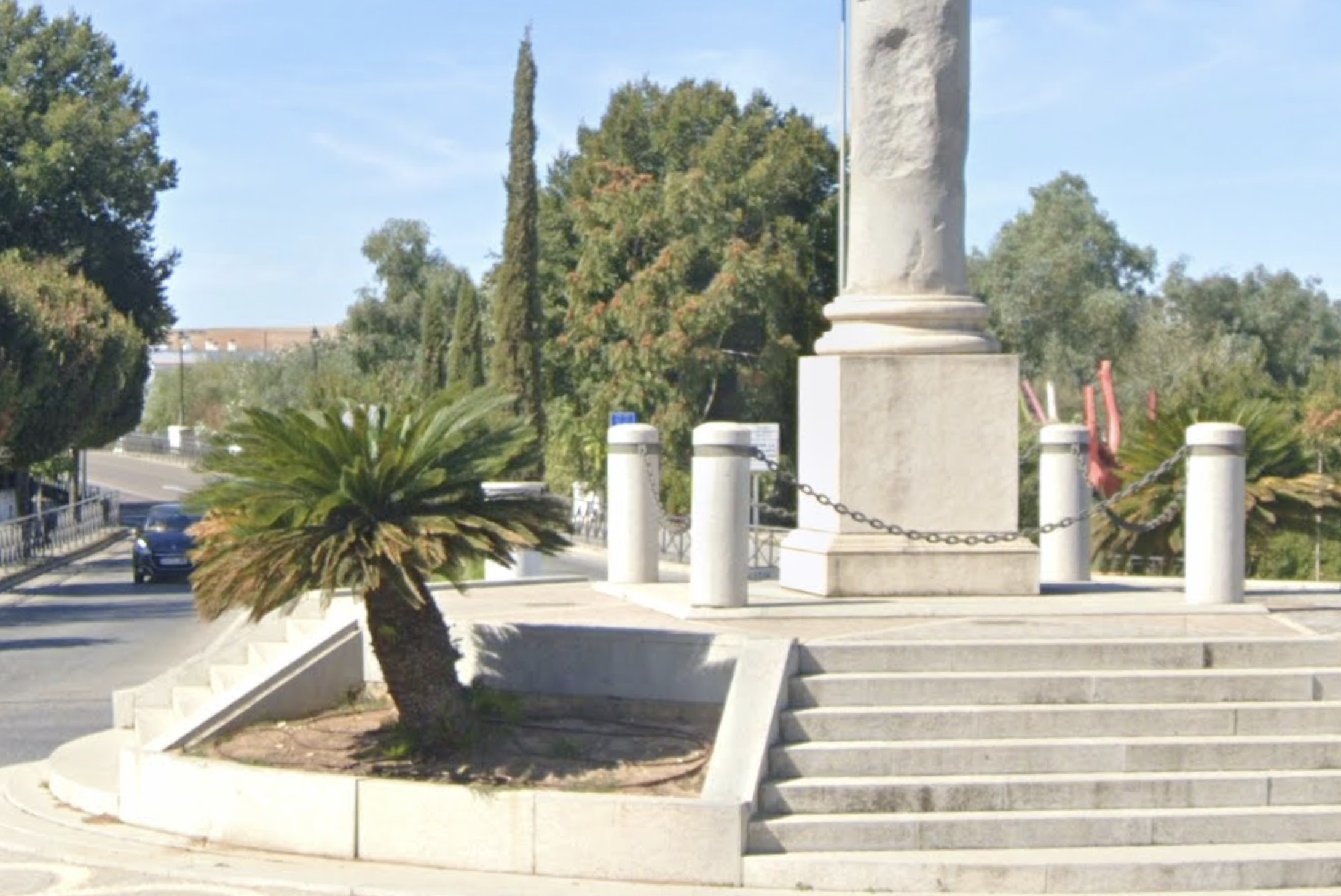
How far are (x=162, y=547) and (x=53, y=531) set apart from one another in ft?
45.0

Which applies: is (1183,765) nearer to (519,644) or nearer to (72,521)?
(519,644)

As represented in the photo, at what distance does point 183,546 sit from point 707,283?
16991 mm

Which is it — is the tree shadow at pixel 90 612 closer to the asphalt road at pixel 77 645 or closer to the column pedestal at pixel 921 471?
the asphalt road at pixel 77 645

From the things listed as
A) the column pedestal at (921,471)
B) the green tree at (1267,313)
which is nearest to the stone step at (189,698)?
the column pedestal at (921,471)

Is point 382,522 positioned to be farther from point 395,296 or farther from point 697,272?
point 395,296

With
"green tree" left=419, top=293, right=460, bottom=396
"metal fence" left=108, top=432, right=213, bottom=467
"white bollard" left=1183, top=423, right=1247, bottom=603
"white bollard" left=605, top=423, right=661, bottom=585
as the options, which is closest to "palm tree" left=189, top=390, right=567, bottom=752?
"white bollard" left=605, top=423, right=661, bottom=585

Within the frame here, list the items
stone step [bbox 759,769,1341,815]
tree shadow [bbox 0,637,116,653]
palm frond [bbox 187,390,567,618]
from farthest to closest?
tree shadow [bbox 0,637,116,653]
palm frond [bbox 187,390,567,618]
stone step [bbox 759,769,1341,815]

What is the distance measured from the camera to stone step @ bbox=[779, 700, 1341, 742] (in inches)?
416

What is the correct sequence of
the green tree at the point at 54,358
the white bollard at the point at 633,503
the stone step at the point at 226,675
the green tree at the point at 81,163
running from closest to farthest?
the stone step at the point at 226,675, the white bollard at the point at 633,503, the green tree at the point at 54,358, the green tree at the point at 81,163

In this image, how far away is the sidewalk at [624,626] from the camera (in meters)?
9.62

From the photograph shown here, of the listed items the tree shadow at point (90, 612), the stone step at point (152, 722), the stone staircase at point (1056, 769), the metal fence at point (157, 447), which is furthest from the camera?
the metal fence at point (157, 447)

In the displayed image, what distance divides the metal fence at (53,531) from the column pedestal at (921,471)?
1202 inches

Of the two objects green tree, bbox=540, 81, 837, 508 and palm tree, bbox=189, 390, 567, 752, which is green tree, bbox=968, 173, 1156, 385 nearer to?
green tree, bbox=540, 81, 837, 508

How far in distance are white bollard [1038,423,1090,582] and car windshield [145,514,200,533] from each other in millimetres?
25373
